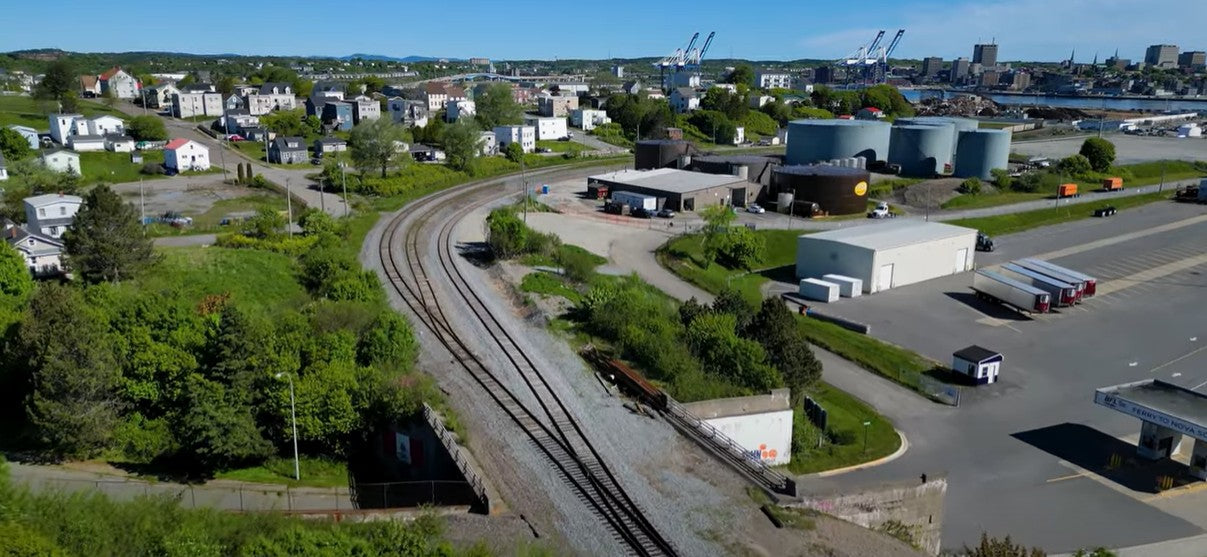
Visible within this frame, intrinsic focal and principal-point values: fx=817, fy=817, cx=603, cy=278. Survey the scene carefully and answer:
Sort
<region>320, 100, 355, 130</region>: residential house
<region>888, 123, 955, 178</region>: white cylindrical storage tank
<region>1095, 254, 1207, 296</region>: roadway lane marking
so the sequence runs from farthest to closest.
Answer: <region>320, 100, 355, 130</region>: residential house → <region>888, 123, 955, 178</region>: white cylindrical storage tank → <region>1095, 254, 1207, 296</region>: roadway lane marking

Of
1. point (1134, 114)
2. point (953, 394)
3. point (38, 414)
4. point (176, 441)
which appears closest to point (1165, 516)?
point (953, 394)

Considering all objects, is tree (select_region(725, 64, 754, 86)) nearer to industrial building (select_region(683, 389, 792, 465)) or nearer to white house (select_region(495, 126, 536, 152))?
white house (select_region(495, 126, 536, 152))

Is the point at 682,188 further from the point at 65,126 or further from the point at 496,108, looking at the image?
the point at 65,126

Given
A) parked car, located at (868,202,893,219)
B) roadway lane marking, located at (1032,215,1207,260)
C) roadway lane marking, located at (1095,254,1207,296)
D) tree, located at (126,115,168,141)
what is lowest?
roadway lane marking, located at (1095,254,1207,296)

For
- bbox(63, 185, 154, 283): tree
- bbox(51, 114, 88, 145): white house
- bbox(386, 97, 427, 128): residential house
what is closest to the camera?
bbox(63, 185, 154, 283): tree

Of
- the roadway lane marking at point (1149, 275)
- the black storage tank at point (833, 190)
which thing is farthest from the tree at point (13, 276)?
the roadway lane marking at point (1149, 275)

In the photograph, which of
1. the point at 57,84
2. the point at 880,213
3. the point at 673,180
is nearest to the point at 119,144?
the point at 57,84

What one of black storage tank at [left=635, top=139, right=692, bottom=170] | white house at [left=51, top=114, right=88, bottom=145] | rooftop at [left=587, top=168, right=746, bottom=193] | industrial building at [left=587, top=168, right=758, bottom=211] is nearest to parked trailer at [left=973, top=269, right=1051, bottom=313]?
industrial building at [left=587, top=168, right=758, bottom=211]
